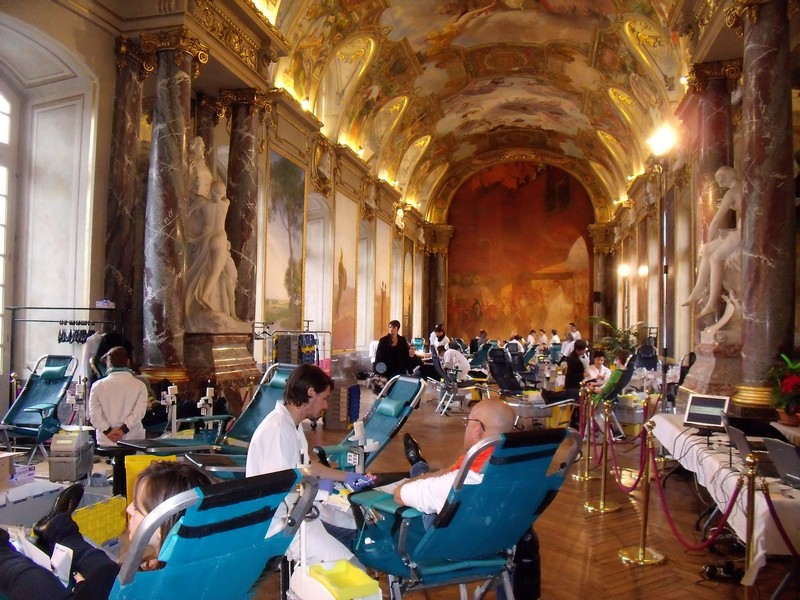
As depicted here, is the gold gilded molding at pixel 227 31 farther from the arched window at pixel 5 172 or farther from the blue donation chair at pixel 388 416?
the blue donation chair at pixel 388 416

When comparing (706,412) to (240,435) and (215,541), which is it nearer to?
(240,435)

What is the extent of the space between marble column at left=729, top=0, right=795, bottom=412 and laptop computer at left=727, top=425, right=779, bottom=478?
220 centimetres

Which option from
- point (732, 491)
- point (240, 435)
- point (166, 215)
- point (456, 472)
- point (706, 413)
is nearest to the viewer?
point (456, 472)

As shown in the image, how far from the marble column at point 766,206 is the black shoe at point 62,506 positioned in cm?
687

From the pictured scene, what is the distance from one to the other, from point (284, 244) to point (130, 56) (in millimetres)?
5956

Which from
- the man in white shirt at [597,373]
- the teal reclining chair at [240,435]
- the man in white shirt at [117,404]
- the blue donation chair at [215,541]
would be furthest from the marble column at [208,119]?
the blue donation chair at [215,541]

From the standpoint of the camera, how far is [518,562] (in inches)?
141

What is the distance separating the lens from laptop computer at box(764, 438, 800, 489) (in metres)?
3.86

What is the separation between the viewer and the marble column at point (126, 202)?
9164mm

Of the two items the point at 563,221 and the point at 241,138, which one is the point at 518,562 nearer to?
the point at 241,138

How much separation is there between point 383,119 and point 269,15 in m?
9.59

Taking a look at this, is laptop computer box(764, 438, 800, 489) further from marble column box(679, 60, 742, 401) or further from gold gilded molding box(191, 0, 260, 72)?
gold gilded molding box(191, 0, 260, 72)

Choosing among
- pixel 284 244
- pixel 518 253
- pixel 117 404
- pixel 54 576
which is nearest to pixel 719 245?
pixel 117 404

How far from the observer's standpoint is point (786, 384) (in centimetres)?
597
